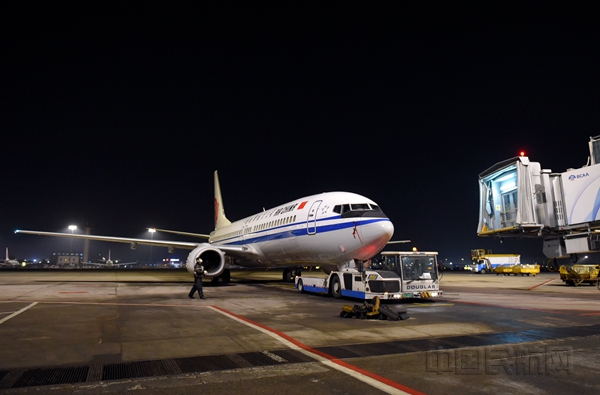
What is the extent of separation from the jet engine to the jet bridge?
15.1 meters

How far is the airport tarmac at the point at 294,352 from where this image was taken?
4816 millimetres

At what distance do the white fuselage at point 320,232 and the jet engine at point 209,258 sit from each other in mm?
2451

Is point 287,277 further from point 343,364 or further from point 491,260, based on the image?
point 491,260

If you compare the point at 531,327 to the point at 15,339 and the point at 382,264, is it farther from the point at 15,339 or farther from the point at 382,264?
the point at 15,339

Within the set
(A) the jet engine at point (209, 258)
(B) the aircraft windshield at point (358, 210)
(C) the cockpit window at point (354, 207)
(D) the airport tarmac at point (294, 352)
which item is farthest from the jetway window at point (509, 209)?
(A) the jet engine at point (209, 258)

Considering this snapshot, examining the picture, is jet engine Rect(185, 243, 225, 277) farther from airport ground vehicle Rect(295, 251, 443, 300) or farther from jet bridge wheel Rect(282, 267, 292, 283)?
airport ground vehicle Rect(295, 251, 443, 300)

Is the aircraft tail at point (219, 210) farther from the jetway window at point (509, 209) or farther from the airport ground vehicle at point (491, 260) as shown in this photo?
the airport ground vehicle at point (491, 260)

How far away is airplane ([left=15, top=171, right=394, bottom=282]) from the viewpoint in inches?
619

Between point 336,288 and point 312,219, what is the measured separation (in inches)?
143

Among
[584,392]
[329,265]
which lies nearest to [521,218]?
[584,392]

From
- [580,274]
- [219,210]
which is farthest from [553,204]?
[219,210]

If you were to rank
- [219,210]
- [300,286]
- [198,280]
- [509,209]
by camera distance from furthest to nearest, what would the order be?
[219,210] → [300,286] → [198,280] → [509,209]

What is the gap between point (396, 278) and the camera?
13.3 m

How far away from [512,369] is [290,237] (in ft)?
46.7
